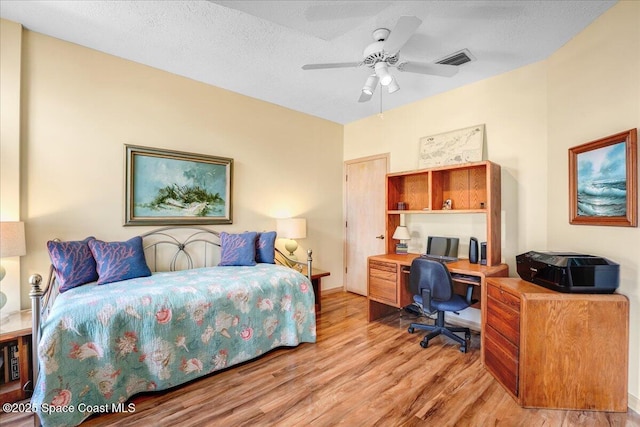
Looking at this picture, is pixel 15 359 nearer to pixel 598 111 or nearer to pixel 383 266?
pixel 383 266

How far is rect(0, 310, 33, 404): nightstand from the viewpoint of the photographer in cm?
187

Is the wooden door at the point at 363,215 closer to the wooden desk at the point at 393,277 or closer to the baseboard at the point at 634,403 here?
the wooden desk at the point at 393,277

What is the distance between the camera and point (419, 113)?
147 inches

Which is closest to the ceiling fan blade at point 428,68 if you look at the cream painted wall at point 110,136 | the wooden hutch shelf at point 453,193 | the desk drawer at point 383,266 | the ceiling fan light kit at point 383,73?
the ceiling fan light kit at point 383,73

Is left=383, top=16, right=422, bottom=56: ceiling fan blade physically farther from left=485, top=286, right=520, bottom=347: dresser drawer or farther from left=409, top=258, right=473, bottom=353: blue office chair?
left=485, top=286, right=520, bottom=347: dresser drawer

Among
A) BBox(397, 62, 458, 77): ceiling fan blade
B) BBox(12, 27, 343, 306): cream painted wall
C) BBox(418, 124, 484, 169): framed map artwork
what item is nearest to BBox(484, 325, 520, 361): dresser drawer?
BBox(418, 124, 484, 169): framed map artwork

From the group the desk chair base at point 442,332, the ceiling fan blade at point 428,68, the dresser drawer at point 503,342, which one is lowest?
the desk chair base at point 442,332

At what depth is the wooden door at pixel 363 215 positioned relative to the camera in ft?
13.9

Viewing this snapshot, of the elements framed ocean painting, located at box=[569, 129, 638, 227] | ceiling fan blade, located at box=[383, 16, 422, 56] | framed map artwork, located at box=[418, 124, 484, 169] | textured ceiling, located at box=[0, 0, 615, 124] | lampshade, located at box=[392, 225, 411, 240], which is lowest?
lampshade, located at box=[392, 225, 411, 240]

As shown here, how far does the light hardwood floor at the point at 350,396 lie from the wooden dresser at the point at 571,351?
0.09 m

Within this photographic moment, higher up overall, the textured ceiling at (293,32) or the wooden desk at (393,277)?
the textured ceiling at (293,32)

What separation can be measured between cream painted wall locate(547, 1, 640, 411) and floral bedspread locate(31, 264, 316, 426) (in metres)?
2.42

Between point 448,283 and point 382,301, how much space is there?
94 centimetres

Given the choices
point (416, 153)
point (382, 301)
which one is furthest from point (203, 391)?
point (416, 153)
